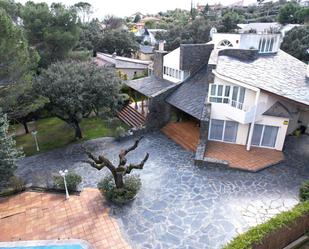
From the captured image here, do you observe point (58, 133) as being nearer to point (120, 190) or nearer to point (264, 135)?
point (120, 190)

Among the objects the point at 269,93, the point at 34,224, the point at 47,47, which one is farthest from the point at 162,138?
the point at 47,47

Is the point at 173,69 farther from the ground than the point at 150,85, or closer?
farther from the ground

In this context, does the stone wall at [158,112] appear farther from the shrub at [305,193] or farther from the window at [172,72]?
the shrub at [305,193]

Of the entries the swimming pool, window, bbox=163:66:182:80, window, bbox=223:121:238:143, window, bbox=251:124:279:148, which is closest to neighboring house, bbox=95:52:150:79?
window, bbox=163:66:182:80

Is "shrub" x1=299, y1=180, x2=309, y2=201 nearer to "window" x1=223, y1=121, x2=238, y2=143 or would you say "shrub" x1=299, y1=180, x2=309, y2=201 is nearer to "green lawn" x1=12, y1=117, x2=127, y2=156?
"window" x1=223, y1=121, x2=238, y2=143

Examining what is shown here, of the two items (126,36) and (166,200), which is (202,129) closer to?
(166,200)

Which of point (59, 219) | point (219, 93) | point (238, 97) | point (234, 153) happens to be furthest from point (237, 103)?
point (59, 219)
